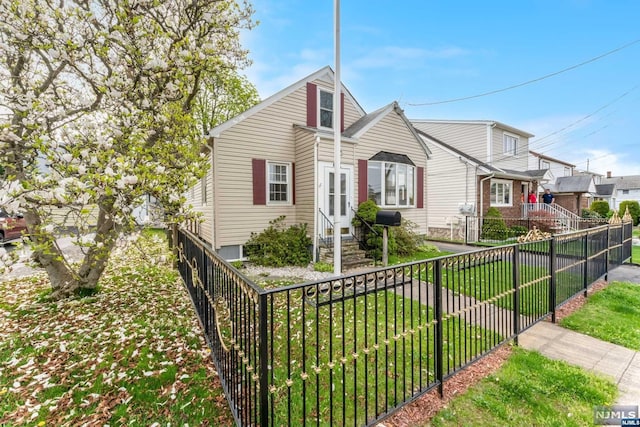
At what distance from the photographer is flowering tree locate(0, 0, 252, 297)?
136 inches

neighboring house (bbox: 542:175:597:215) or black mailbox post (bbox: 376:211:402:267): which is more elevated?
neighboring house (bbox: 542:175:597:215)

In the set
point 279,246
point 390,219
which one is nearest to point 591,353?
point 390,219

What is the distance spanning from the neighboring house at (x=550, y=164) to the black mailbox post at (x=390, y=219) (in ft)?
67.0

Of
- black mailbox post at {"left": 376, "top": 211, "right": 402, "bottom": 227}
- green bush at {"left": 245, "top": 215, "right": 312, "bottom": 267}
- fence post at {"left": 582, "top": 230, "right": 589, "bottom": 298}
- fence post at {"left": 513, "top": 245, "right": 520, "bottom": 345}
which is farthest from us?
green bush at {"left": 245, "top": 215, "right": 312, "bottom": 267}

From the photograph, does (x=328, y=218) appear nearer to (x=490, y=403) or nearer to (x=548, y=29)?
(x=490, y=403)

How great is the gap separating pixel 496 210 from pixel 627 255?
6335mm

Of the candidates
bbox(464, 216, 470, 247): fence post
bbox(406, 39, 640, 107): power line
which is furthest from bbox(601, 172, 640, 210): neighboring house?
bbox(464, 216, 470, 247): fence post

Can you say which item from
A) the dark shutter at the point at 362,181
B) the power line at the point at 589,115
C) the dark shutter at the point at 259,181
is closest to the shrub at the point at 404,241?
the dark shutter at the point at 362,181

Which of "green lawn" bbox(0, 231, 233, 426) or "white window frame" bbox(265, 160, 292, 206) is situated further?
"white window frame" bbox(265, 160, 292, 206)

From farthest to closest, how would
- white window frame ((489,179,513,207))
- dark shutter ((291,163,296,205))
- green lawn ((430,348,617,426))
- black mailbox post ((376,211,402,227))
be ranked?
white window frame ((489,179,513,207)) → dark shutter ((291,163,296,205)) → black mailbox post ((376,211,402,227)) → green lawn ((430,348,617,426))

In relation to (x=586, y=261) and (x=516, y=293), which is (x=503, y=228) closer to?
(x=586, y=261)

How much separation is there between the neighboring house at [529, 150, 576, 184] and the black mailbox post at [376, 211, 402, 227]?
2043 centimetres

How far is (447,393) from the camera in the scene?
9.39 ft

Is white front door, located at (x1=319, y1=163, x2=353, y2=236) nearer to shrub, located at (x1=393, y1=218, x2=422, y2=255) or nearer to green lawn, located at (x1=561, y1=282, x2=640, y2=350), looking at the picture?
shrub, located at (x1=393, y1=218, x2=422, y2=255)
